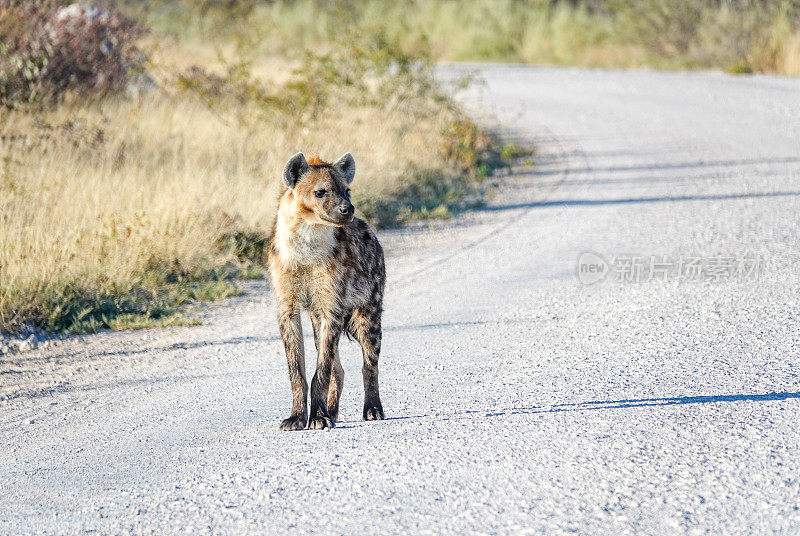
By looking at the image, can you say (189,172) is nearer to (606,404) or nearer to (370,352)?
(370,352)

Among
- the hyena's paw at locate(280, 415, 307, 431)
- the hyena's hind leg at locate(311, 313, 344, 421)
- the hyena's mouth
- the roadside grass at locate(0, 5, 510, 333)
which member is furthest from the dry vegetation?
the hyena's mouth

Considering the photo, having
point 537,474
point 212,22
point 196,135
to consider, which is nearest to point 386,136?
point 196,135

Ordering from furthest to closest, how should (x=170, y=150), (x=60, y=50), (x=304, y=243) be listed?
(x=60, y=50) → (x=170, y=150) → (x=304, y=243)

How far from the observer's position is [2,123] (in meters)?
11.7

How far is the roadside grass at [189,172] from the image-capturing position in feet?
26.2

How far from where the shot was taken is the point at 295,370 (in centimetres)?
489

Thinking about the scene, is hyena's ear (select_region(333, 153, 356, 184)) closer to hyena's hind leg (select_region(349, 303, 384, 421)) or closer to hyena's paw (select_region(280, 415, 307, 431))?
hyena's hind leg (select_region(349, 303, 384, 421))

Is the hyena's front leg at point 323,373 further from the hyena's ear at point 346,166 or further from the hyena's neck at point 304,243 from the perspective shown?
the hyena's ear at point 346,166

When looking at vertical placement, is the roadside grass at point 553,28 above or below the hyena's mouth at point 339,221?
above

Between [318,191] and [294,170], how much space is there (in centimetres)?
21

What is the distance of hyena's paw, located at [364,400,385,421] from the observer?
496 centimetres
